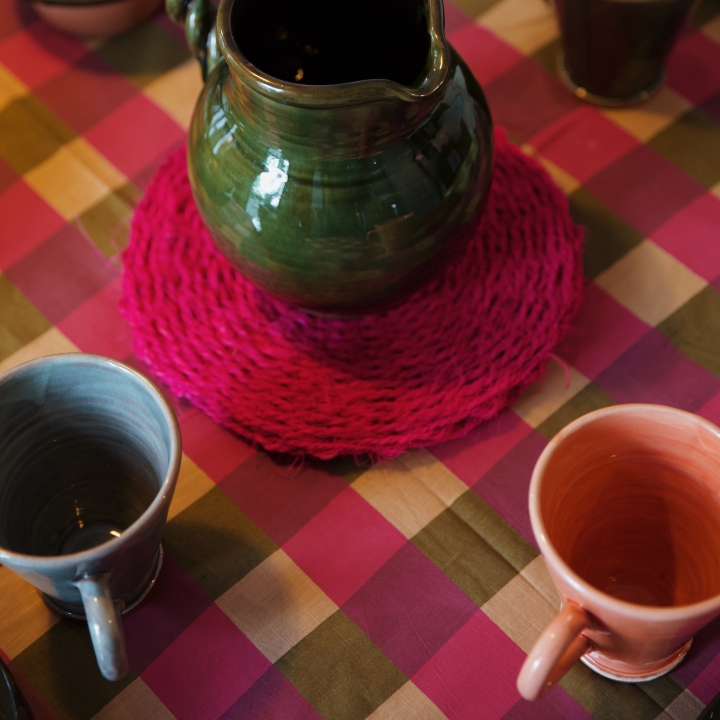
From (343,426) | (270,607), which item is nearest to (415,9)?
(343,426)

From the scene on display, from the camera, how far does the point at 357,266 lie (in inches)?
20.5

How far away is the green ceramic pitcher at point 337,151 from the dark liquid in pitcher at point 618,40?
19 centimetres

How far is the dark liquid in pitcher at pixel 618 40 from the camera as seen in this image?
651mm

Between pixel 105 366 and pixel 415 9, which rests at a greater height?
pixel 415 9

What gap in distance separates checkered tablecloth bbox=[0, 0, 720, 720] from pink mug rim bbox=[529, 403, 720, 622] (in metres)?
0.12

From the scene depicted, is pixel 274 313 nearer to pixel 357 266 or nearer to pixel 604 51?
pixel 357 266

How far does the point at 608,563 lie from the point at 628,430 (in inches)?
4.0

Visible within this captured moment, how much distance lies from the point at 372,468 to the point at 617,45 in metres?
0.40

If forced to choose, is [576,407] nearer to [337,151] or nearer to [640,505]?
[640,505]

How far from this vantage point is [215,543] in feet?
1.79

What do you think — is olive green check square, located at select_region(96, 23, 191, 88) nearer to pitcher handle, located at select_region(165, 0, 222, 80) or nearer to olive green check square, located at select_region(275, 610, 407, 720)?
pitcher handle, located at select_region(165, 0, 222, 80)

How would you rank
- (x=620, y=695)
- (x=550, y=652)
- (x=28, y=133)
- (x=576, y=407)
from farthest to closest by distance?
(x=28, y=133)
(x=576, y=407)
(x=620, y=695)
(x=550, y=652)

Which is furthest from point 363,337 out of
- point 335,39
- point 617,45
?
point 617,45

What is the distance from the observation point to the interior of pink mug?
1.48ft
